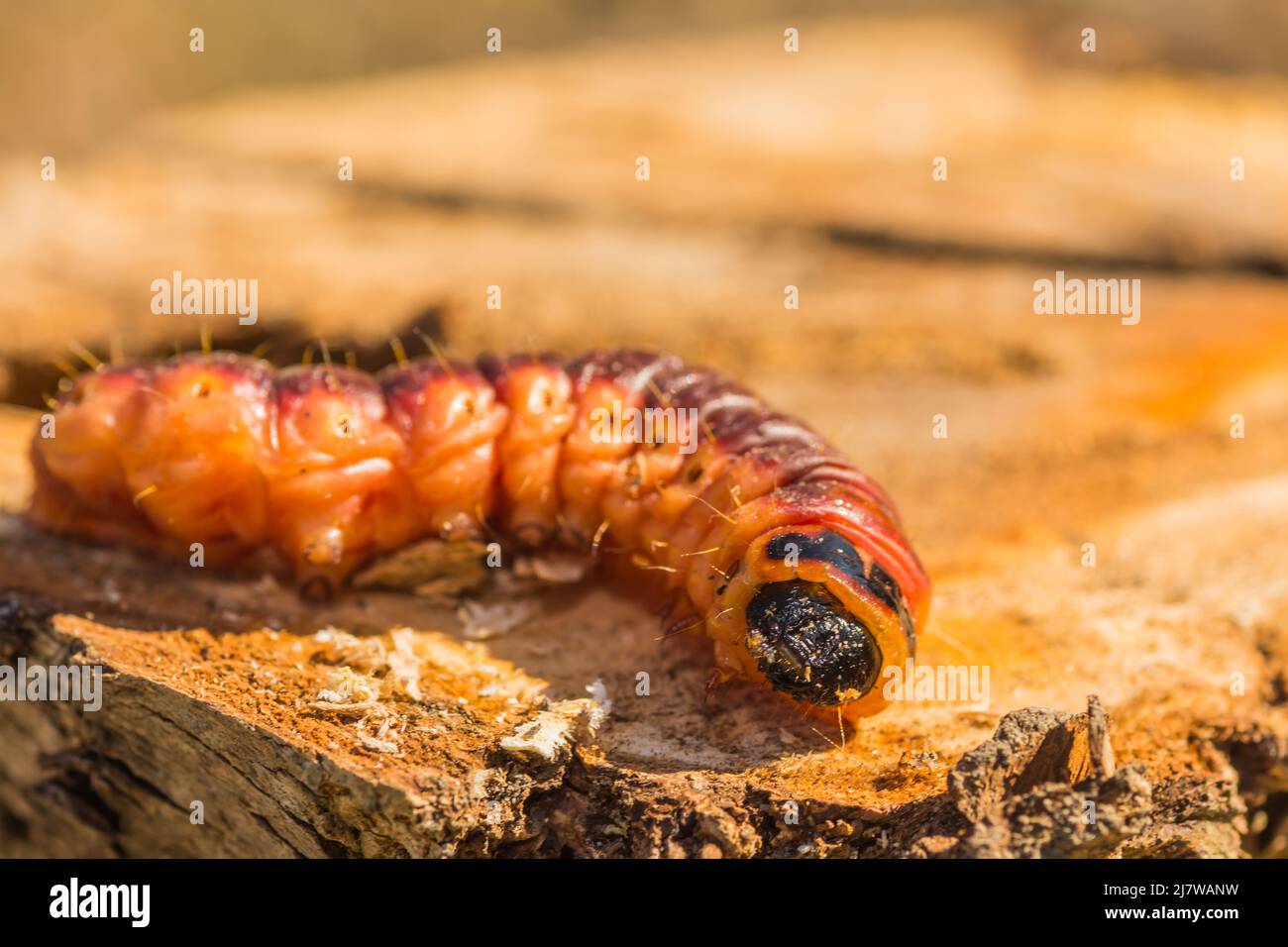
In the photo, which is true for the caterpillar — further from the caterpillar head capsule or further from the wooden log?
the caterpillar head capsule

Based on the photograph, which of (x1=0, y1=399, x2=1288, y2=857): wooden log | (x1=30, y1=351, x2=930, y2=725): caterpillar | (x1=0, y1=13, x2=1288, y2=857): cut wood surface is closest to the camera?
(x1=0, y1=399, x2=1288, y2=857): wooden log

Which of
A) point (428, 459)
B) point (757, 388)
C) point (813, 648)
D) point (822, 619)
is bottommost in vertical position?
point (813, 648)

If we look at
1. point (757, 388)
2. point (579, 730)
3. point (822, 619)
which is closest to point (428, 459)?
point (579, 730)

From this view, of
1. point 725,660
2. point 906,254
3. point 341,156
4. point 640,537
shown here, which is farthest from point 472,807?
point 341,156

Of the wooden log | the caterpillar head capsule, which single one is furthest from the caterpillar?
the caterpillar head capsule

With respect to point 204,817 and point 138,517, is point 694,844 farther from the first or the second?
point 138,517

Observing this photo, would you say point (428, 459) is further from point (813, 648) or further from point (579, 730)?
point (813, 648)

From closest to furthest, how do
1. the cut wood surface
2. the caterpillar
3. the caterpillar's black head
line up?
Answer: the cut wood surface
the caterpillar's black head
the caterpillar
